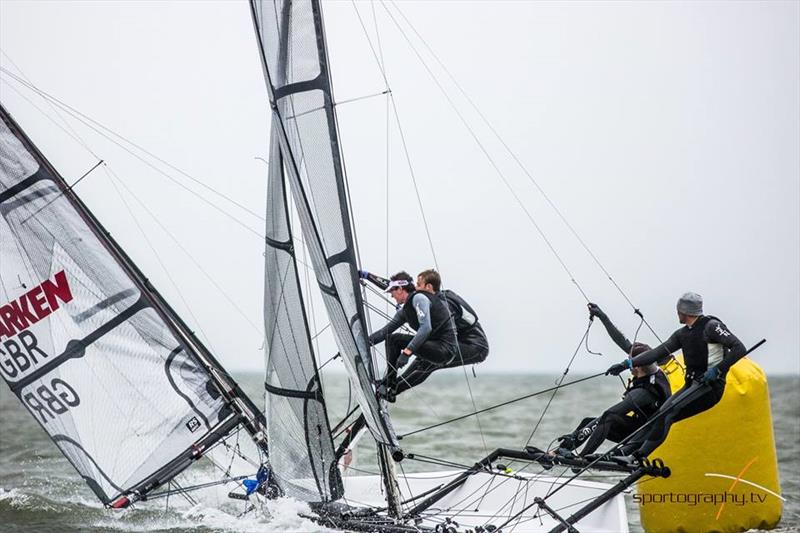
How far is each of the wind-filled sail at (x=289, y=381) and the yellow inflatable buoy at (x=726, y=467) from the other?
6.28 feet

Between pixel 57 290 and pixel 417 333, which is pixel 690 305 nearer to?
pixel 417 333

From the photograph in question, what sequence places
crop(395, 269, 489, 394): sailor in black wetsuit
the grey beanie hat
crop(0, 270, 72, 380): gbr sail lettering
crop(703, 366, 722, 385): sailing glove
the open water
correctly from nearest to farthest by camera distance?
crop(703, 366, 722, 385): sailing glove → the grey beanie hat → crop(395, 269, 489, 394): sailor in black wetsuit → crop(0, 270, 72, 380): gbr sail lettering → the open water

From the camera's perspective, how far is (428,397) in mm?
23031

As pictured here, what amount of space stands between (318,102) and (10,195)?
77.5 inches

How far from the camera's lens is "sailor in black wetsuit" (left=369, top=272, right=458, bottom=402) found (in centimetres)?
571

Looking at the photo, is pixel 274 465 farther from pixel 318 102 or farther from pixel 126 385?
pixel 318 102

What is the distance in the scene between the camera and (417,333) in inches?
223

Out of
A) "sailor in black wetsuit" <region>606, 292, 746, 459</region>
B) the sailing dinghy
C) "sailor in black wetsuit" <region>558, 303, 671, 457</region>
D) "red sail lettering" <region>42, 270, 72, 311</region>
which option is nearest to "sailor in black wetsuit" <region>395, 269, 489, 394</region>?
the sailing dinghy

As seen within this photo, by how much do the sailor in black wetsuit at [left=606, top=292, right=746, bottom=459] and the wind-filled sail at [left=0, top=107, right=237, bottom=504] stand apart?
2520mm

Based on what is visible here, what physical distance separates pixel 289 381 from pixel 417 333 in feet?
2.44

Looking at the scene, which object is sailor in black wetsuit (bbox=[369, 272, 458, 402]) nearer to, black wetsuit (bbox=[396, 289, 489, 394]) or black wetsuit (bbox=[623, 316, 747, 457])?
black wetsuit (bbox=[396, 289, 489, 394])

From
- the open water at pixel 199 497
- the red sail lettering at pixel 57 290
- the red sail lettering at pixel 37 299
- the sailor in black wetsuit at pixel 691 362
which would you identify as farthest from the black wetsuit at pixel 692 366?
the red sail lettering at pixel 37 299

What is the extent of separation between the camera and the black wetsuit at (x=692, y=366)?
5.27 meters

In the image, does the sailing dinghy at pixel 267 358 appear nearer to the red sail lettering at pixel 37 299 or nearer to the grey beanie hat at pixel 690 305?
the red sail lettering at pixel 37 299
